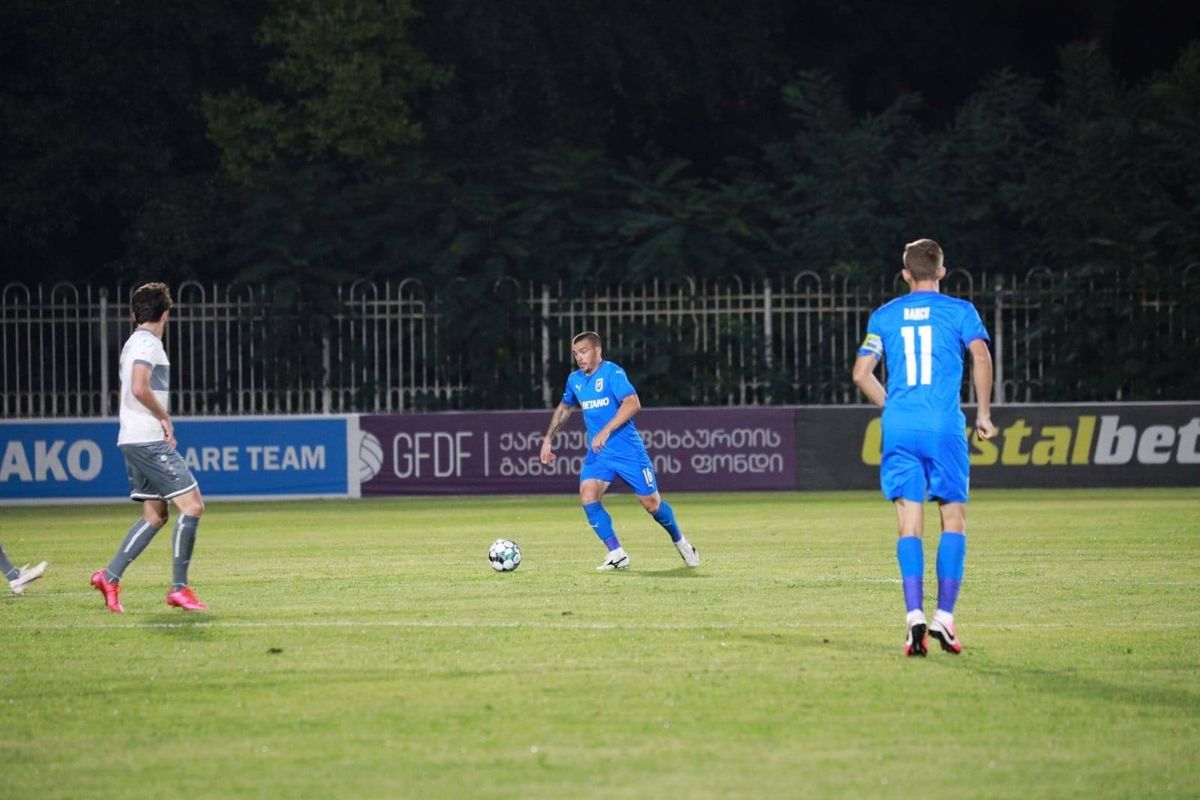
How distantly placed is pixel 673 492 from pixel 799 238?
27.9 ft

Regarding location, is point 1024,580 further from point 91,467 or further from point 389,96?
point 389,96

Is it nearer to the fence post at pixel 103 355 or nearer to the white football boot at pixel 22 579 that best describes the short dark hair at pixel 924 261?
the white football boot at pixel 22 579

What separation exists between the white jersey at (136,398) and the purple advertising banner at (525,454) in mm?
13251

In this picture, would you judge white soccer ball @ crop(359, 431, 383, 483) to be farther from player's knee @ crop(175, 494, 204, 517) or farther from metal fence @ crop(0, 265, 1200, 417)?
player's knee @ crop(175, 494, 204, 517)

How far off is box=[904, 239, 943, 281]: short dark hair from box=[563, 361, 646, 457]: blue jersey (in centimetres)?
513

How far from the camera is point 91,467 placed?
24.1m

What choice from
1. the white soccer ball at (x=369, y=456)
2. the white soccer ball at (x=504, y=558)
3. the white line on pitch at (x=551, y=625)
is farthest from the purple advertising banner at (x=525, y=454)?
the white line on pitch at (x=551, y=625)

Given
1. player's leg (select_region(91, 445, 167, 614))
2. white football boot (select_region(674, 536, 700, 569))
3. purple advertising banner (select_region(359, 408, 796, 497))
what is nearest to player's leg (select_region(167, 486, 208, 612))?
player's leg (select_region(91, 445, 167, 614))

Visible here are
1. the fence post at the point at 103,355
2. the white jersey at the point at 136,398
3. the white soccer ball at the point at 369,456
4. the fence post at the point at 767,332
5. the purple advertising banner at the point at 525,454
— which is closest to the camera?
the white jersey at the point at 136,398

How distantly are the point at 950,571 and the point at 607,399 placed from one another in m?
5.61

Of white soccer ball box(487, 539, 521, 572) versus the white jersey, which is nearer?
the white jersey

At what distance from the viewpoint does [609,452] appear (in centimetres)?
1395

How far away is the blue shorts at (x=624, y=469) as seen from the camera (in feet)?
45.2

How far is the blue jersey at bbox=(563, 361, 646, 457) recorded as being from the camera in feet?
45.8
